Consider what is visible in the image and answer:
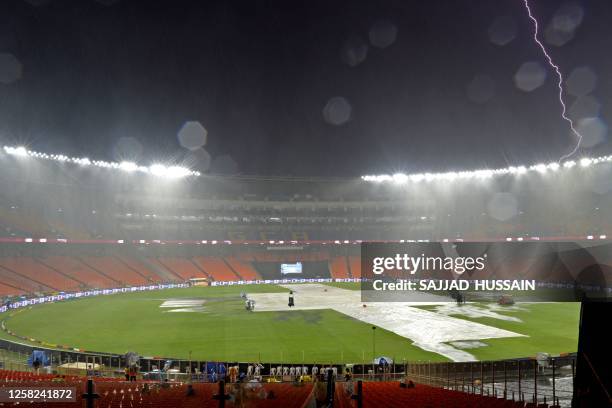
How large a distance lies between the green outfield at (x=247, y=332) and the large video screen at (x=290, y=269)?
51.8m

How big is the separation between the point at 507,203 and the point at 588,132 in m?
30.3

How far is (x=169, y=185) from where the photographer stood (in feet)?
372

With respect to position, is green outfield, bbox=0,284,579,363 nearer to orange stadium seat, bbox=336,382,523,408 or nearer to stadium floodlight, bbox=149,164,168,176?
orange stadium seat, bbox=336,382,523,408

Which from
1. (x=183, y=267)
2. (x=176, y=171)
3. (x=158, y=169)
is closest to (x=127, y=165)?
(x=158, y=169)

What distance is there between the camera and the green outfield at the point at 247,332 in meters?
30.6

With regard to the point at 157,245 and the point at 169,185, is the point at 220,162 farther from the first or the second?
the point at 157,245

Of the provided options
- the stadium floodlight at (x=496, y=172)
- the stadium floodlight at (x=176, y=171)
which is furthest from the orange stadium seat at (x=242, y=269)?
the stadium floodlight at (x=496, y=172)

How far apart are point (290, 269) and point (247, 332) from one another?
70389 mm

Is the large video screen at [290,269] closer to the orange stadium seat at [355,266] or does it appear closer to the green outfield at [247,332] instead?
the orange stadium seat at [355,266]

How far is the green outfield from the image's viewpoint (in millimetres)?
30622

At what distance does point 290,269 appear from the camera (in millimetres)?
108750

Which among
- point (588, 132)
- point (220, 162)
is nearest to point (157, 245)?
point (220, 162)

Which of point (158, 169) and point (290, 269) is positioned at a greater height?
point (158, 169)

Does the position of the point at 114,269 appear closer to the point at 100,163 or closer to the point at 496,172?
the point at 100,163
